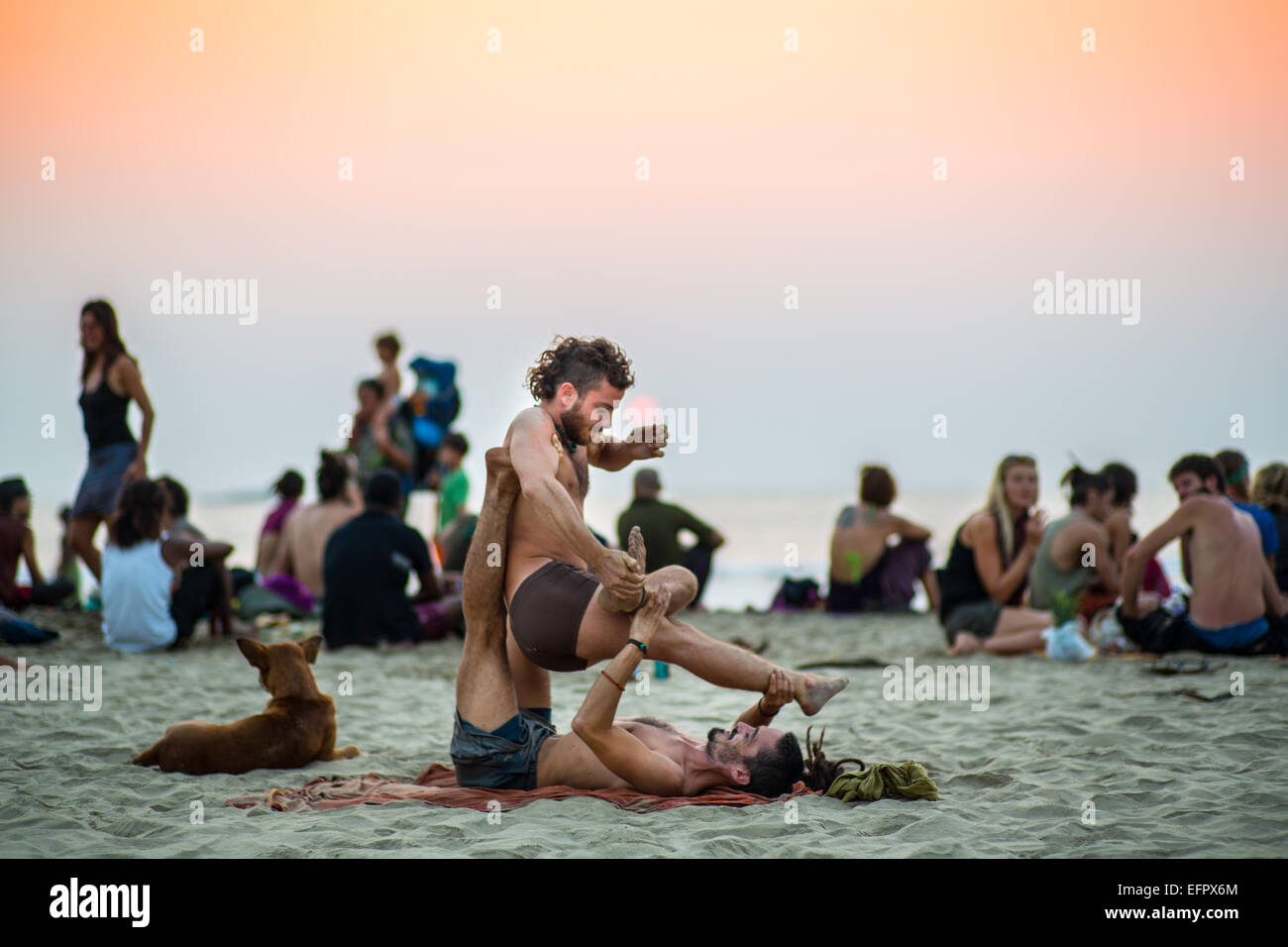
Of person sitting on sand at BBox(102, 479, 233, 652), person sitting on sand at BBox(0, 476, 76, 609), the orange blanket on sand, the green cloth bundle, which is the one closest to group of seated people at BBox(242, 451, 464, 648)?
person sitting on sand at BBox(102, 479, 233, 652)

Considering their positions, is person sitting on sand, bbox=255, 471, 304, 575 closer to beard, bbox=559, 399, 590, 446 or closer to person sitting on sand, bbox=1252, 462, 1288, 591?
beard, bbox=559, 399, 590, 446

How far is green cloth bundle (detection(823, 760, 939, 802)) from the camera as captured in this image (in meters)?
3.91

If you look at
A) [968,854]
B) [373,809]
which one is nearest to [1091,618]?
[968,854]

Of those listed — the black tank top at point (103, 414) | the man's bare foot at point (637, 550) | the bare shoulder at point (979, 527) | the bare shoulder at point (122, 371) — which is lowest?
the bare shoulder at point (979, 527)

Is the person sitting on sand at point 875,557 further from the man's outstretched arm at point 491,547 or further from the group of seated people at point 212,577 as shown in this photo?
the man's outstretched arm at point 491,547

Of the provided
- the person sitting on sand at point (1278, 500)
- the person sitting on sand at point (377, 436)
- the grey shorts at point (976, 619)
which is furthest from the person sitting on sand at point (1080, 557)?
the person sitting on sand at point (377, 436)

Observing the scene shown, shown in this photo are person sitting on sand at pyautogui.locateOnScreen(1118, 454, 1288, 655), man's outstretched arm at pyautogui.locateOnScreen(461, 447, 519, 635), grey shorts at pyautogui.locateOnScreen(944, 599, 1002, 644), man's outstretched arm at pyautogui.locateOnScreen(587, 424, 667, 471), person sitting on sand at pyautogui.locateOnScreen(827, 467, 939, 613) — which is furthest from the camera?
person sitting on sand at pyautogui.locateOnScreen(827, 467, 939, 613)

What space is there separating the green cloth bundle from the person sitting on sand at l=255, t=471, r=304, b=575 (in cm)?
738

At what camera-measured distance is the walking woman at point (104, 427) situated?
8039 millimetres

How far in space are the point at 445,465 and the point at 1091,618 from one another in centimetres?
590

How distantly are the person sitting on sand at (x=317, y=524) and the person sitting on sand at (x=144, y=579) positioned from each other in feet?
5.93

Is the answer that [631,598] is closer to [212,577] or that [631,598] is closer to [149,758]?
[149,758]

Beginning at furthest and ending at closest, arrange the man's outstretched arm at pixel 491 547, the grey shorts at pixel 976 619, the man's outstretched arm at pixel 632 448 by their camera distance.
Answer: the grey shorts at pixel 976 619, the man's outstretched arm at pixel 632 448, the man's outstretched arm at pixel 491 547

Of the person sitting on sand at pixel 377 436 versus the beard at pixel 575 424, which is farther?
the person sitting on sand at pixel 377 436
